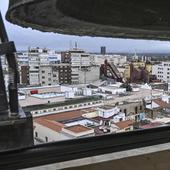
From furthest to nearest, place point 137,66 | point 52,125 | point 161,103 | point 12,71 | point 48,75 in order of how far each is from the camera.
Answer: point 161,103 < point 137,66 < point 48,75 < point 52,125 < point 12,71

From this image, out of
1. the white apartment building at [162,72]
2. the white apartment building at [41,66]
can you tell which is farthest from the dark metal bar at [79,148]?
the white apartment building at [162,72]

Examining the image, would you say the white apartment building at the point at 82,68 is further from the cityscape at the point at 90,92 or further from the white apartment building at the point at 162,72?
the white apartment building at the point at 162,72

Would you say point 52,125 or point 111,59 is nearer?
point 52,125

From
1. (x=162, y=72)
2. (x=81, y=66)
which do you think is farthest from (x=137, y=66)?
(x=81, y=66)

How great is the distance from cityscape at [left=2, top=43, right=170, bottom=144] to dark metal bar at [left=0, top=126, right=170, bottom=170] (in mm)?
50

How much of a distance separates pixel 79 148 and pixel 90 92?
0.51 m

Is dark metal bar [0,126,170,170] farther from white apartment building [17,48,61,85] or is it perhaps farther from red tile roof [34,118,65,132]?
white apartment building [17,48,61,85]

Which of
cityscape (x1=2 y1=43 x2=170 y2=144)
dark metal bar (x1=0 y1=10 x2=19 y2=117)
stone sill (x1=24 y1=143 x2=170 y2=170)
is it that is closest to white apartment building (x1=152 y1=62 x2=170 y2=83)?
cityscape (x1=2 y1=43 x2=170 y2=144)

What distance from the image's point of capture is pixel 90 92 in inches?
52.5

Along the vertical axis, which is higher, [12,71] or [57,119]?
[12,71]

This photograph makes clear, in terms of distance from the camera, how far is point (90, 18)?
1.37 ft

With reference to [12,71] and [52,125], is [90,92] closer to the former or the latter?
[52,125]

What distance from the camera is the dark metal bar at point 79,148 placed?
0.76 meters

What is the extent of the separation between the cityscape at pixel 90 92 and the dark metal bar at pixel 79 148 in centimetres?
5
